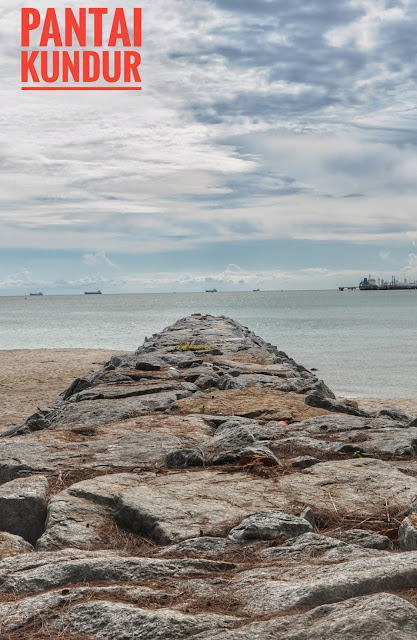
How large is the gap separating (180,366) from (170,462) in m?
6.55

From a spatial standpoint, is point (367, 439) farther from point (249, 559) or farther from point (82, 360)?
point (82, 360)

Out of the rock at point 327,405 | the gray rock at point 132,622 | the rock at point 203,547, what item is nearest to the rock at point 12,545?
the rock at point 203,547

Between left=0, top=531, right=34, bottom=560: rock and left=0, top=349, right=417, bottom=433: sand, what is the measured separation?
8.22 meters

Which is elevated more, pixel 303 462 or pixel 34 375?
pixel 303 462

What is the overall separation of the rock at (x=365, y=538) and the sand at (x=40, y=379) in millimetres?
9047

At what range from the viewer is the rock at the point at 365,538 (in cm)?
361

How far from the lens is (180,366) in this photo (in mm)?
11664

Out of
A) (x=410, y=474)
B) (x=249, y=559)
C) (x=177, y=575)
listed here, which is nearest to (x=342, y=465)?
(x=410, y=474)

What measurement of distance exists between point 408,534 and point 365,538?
0.29 m

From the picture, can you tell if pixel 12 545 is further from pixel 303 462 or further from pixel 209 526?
pixel 303 462

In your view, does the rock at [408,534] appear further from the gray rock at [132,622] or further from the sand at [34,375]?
the sand at [34,375]

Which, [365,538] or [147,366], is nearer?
[365,538]

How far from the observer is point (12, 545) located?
381cm

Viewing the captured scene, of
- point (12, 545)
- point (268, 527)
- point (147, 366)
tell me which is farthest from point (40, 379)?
point (268, 527)
